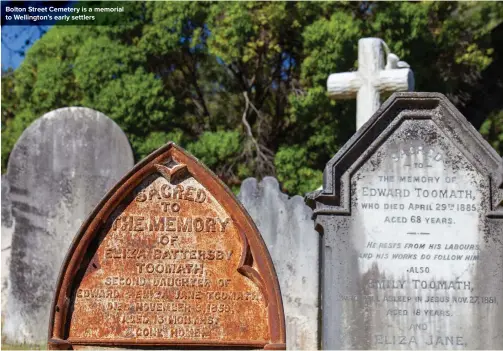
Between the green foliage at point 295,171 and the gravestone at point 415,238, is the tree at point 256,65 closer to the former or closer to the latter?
the green foliage at point 295,171

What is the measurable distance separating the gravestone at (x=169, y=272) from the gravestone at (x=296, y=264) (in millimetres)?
4783

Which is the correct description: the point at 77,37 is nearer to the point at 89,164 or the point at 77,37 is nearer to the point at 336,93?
the point at 89,164

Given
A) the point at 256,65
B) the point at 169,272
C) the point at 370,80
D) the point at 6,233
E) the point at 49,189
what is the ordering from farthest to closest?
the point at 256,65 < the point at 6,233 < the point at 49,189 < the point at 370,80 < the point at 169,272

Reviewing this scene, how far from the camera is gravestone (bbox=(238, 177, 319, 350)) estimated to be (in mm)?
10422

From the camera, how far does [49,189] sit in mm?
10406

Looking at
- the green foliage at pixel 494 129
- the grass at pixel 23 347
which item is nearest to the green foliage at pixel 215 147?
the green foliage at pixel 494 129

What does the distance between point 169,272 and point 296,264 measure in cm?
494

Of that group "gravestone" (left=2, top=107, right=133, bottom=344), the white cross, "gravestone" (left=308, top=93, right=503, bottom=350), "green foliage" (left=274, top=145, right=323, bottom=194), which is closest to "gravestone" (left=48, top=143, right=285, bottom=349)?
"gravestone" (left=308, top=93, right=503, bottom=350)

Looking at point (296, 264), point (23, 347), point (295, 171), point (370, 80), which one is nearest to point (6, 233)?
point (23, 347)

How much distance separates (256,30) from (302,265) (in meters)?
8.11

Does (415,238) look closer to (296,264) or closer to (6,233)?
(296,264)

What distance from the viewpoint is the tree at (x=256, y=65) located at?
1689cm

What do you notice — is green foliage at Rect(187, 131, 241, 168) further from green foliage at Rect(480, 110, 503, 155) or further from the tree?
green foliage at Rect(480, 110, 503, 155)

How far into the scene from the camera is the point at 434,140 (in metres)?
6.54
